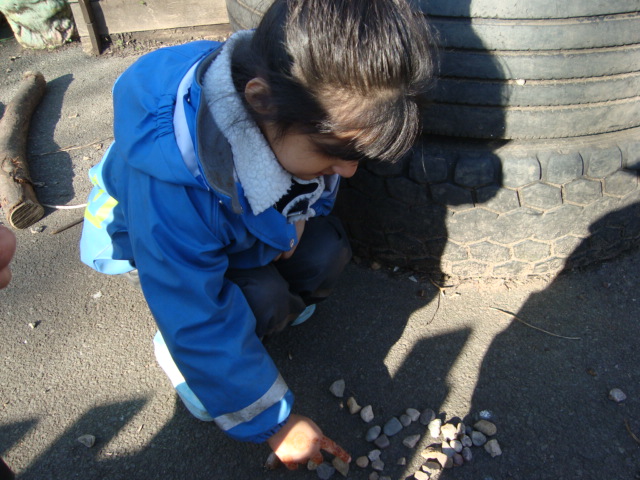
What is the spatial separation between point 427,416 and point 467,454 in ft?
0.52

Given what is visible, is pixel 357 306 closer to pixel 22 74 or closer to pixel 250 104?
pixel 250 104

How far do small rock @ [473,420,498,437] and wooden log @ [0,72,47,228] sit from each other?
2.10m

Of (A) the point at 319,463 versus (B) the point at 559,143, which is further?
(B) the point at 559,143

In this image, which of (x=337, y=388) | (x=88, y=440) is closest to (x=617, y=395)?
(x=337, y=388)

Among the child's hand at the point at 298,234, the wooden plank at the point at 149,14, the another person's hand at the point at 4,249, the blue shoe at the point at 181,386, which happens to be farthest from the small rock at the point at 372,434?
the wooden plank at the point at 149,14

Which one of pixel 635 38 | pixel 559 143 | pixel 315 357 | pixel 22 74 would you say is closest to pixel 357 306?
pixel 315 357

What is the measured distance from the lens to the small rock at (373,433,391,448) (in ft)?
5.71

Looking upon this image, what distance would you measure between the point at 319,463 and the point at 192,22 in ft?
11.5

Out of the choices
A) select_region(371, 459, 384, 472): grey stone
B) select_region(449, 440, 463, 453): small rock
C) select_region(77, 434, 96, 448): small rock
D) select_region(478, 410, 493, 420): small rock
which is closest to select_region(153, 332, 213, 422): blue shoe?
select_region(77, 434, 96, 448): small rock

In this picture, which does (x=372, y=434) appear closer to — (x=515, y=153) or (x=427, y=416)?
(x=427, y=416)

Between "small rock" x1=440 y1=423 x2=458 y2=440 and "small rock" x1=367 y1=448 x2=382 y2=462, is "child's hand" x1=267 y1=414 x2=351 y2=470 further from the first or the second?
"small rock" x1=440 y1=423 x2=458 y2=440

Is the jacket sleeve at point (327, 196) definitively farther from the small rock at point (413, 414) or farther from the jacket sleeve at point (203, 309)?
the small rock at point (413, 414)

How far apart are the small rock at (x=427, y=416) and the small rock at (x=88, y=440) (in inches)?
39.2

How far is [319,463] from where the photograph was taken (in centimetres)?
167
